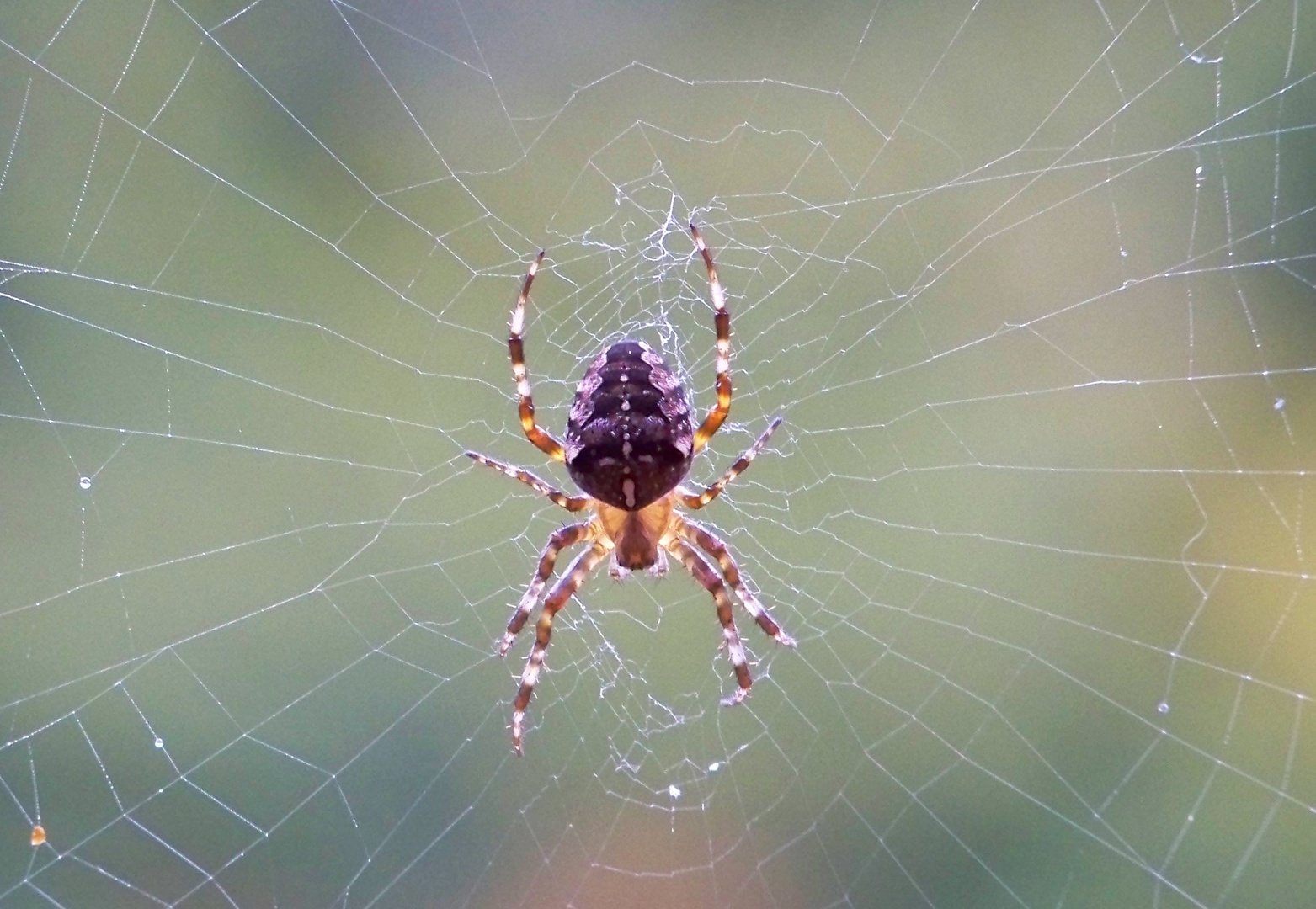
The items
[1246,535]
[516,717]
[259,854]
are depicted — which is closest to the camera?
[516,717]

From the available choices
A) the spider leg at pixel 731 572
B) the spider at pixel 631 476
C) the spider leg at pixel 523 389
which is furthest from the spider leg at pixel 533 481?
the spider leg at pixel 731 572

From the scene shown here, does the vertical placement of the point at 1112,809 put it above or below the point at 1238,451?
below

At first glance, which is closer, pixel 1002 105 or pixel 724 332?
pixel 724 332

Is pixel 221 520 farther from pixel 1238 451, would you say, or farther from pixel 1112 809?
pixel 1238 451

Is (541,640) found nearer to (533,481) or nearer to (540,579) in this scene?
(540,579)

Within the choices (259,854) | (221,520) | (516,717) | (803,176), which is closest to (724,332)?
(516,717)

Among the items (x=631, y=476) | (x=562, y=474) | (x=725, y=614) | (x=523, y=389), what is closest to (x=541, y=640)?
(x=725, y=614)
